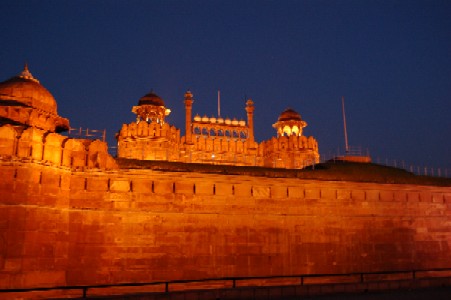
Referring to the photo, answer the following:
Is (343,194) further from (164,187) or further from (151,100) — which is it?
(151,100)

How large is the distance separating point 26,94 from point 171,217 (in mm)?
10474

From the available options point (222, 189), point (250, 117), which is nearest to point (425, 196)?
point (222, 189)

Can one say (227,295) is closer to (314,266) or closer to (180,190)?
(180,190)

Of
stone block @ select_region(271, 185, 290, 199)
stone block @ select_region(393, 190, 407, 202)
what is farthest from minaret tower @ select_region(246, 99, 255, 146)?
stone block @ select_region(271, 185, 290, 199)

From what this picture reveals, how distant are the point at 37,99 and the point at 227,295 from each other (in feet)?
50.4

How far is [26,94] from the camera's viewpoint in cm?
2333

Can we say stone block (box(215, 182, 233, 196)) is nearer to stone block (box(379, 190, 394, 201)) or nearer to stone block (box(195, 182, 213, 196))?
stone block (box(195, 182, 213, 196))

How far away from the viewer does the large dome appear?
23125 mm

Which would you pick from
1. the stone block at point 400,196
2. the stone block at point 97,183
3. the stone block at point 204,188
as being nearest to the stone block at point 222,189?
the stone block at point 204,188

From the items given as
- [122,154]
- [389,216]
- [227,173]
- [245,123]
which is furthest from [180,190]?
[245,123]

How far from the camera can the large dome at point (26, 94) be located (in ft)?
75.9

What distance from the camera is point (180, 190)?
72.0ft

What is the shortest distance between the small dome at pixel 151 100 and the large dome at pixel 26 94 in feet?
78.3

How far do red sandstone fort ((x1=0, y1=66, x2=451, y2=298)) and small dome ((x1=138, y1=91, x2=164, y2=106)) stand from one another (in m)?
23.3
